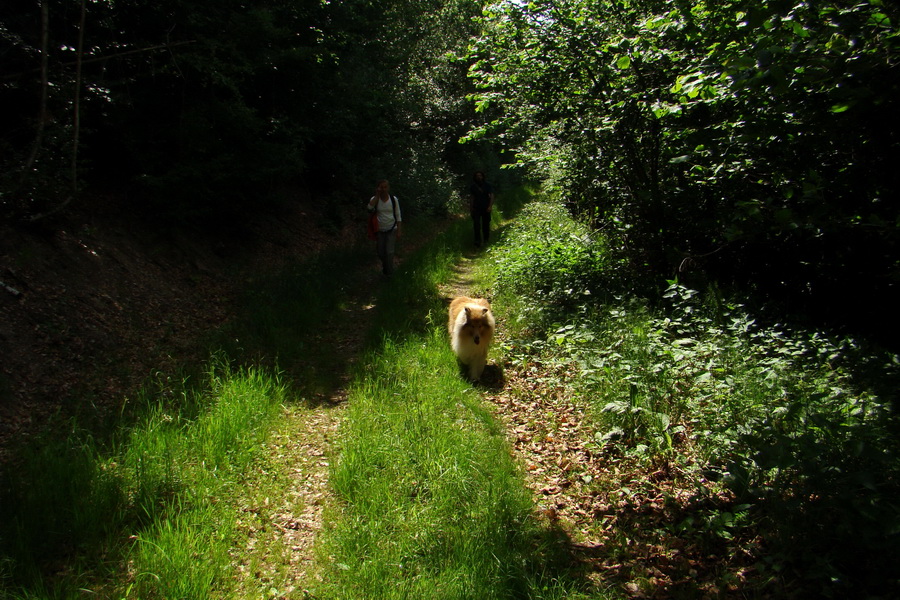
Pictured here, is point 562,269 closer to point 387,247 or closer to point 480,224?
point 387,247

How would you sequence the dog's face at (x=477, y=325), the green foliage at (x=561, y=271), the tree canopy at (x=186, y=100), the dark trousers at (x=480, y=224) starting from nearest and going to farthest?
1. the dog's face at (x=477, y=325)
2. the tree canopy at (x=186, y=100)
3. the green foliage at (x=561, y=271)
4. the dark trousers at (x=480, y=224)

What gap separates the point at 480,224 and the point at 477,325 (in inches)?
365

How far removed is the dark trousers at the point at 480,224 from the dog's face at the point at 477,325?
27.0 ft

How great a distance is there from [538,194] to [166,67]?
1963 cm

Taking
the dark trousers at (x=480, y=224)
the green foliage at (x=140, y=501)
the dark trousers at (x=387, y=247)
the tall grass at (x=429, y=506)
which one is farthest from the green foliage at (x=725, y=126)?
the green foliage at (x=140, y=501)

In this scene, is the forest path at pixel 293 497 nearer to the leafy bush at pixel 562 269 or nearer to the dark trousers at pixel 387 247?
the leafy bush at pixel 562 269

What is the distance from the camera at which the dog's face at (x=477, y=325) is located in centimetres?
623

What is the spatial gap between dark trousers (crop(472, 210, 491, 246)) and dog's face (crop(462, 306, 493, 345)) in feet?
27.0

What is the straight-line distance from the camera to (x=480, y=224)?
49.6ft

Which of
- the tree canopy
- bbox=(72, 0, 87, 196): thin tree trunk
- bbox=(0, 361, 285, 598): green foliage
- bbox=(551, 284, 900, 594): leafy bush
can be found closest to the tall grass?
bbox=(0, 361, 285, 598): green foliage

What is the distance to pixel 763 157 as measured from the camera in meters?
5.29

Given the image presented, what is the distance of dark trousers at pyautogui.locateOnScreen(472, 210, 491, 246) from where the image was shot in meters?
14.3

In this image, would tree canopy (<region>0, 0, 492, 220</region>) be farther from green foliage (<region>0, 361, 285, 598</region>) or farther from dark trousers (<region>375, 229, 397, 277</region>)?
green foliage (<region>0, 361, 285, 598</region>)

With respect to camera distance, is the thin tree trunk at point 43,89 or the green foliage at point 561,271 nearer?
the thin tree trunk at point 43,89
